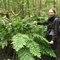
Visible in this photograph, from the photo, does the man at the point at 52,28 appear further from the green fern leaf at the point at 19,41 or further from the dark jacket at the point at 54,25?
the green fern leaf at the point at 19,41

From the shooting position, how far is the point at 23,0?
730 inches

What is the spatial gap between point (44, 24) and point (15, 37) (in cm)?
146

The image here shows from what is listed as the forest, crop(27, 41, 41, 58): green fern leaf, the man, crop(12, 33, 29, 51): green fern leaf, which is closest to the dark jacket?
the man

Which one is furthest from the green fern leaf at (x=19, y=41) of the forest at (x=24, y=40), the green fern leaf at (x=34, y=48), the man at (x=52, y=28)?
the man at (x=52, y=28)

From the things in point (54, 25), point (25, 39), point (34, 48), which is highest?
point (54, 25)

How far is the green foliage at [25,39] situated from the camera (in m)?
6.24

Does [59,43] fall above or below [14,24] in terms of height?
below

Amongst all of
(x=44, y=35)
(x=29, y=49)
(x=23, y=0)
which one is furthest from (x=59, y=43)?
Result: (x=23, y=0)

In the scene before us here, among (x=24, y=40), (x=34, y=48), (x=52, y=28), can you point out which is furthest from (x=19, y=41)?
(x=52, y=28)

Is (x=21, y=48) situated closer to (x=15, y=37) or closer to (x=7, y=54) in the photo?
(x=15, y=37)

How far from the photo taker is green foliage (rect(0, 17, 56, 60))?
6237mm

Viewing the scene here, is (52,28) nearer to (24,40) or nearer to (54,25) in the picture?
(54,25)

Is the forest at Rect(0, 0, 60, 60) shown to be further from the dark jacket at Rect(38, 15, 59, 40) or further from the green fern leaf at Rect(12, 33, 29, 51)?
the dark jacket at Rect(38, 15, 59, 40)

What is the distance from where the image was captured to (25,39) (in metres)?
6.45
